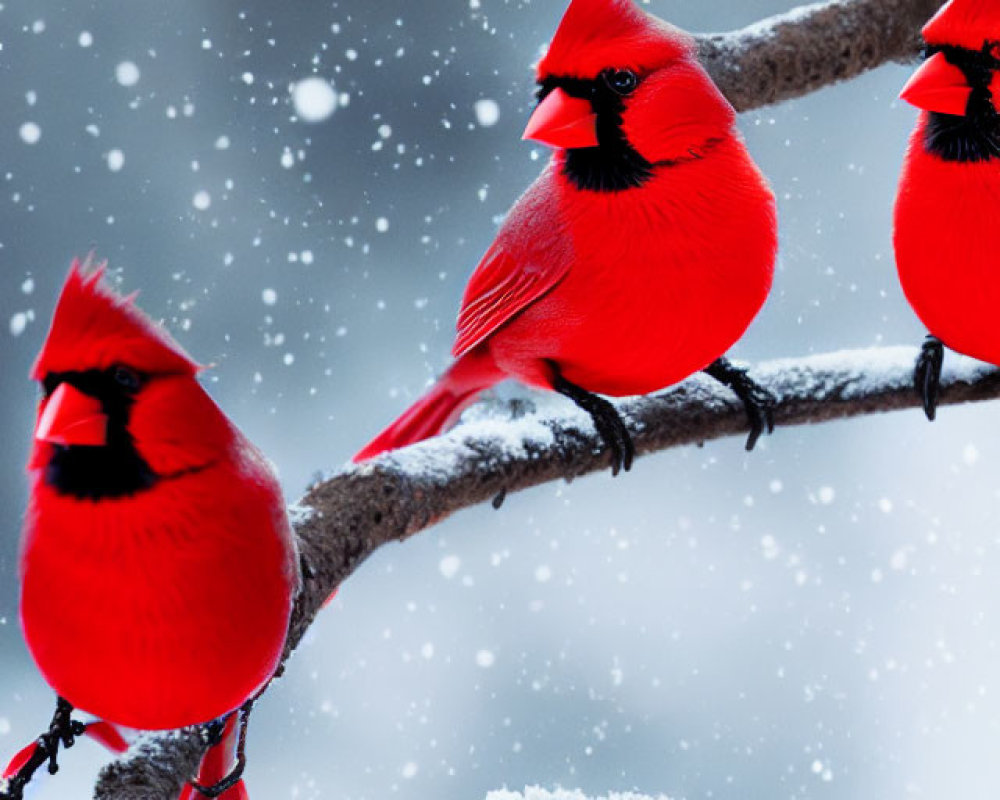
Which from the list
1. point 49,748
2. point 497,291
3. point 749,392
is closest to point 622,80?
point 497,291

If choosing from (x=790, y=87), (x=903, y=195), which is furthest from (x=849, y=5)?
(x=903, y=195)

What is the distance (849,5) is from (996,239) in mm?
207

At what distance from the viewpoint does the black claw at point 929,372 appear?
723 millimetres

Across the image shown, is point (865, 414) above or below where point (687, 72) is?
below

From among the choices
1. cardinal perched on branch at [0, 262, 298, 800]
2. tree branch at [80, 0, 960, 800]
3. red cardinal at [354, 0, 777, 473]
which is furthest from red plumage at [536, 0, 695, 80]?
cardinal perched on branch at [0, 262, 298, 800]

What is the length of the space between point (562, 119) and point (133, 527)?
25cm

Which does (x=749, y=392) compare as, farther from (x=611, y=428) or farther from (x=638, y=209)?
(x=638, y=209)

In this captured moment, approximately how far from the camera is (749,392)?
2.28ft

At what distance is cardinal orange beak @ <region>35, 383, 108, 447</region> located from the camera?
0.36 metres

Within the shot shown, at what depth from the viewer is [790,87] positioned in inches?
26.7

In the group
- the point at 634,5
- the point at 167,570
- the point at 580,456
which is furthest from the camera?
the point at 580,456

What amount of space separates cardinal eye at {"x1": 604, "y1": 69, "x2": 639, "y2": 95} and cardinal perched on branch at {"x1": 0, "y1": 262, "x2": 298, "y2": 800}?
226 millimetres

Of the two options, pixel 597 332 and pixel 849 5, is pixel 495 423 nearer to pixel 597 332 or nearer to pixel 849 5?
pixel 597 332

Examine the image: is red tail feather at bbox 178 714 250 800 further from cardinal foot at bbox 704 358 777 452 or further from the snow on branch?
cardinal foot at bbox 704 358 777 452
